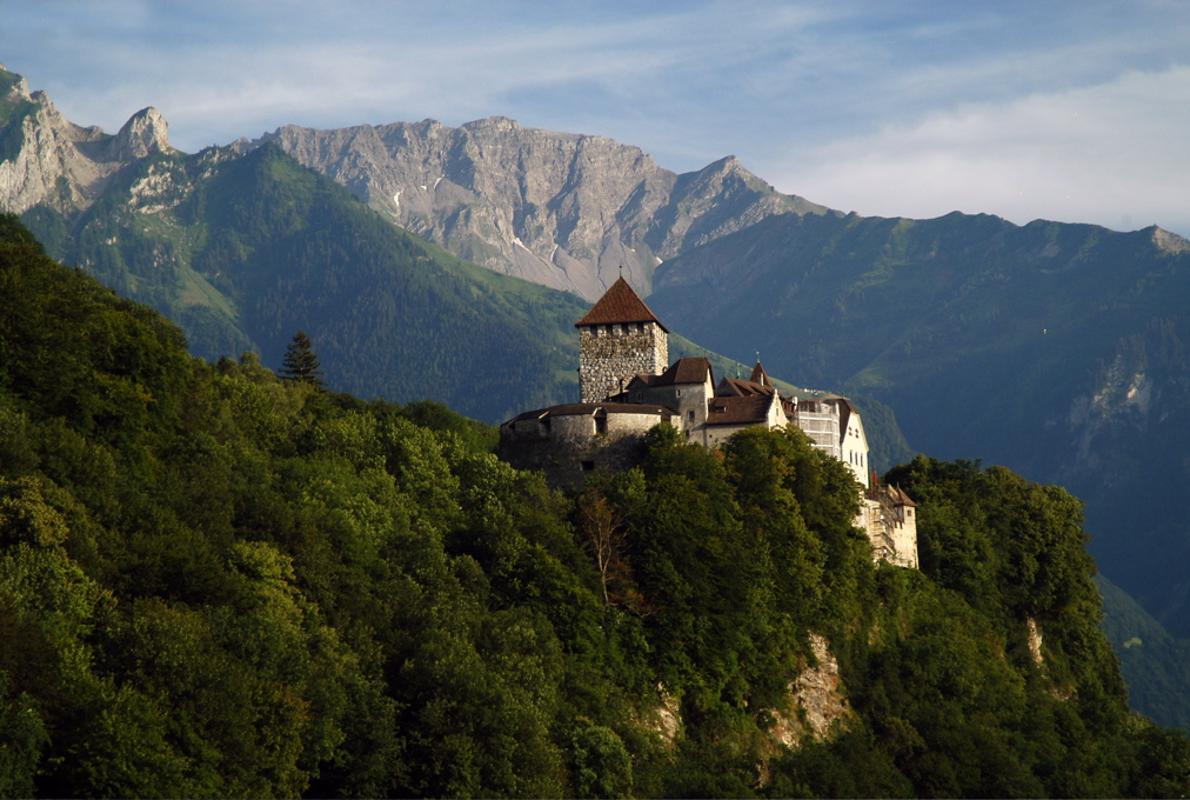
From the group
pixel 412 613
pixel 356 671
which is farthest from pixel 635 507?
pixel 356 671

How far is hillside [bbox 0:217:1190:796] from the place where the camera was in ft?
173

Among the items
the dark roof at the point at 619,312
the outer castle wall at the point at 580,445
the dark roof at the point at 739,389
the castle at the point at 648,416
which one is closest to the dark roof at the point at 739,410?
the castle at the point at 648,416

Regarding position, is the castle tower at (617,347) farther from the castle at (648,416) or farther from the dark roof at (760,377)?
the dark roof at (760,377)

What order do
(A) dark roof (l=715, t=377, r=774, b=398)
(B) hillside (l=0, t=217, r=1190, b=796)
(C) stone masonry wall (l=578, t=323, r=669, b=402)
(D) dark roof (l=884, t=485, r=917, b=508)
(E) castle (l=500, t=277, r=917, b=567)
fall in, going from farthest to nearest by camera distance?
(D) dark roof (l=884, t=485, r=917, b=508) → (C) stone masonry wall (l=578, t=323, r=669, b=402) → (A) dark roof (l=715, t=377, r=774, b=398) → (E) castle (l=500, t=277, r=917, b=567) → (B) hillside (l=0, t=217, r=1190, b=796)

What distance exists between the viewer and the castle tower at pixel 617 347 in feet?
326

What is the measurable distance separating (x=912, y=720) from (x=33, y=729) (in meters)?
54.0

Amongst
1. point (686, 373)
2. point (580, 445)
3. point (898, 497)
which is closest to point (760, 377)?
point (898, 497)

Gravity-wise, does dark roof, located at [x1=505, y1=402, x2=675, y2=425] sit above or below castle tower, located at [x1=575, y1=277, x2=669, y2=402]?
below

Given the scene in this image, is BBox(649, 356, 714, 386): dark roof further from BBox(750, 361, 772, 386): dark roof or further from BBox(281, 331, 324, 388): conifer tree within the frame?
BBox(281, 331, 324, 388): conifer tree

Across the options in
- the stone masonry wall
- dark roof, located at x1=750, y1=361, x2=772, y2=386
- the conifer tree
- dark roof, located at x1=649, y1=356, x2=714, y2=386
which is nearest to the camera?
dark roof, located at x1=649, y1=356, x2=714, y2=386

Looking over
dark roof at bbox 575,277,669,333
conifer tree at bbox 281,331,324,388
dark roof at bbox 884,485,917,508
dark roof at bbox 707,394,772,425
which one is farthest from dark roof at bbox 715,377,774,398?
conifer tree at bbox 281,331,324,388

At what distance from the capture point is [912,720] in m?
90.1

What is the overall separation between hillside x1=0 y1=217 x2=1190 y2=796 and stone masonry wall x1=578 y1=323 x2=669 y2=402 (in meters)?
8.80

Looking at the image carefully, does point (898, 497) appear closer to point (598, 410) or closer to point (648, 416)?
point (648, 416)
